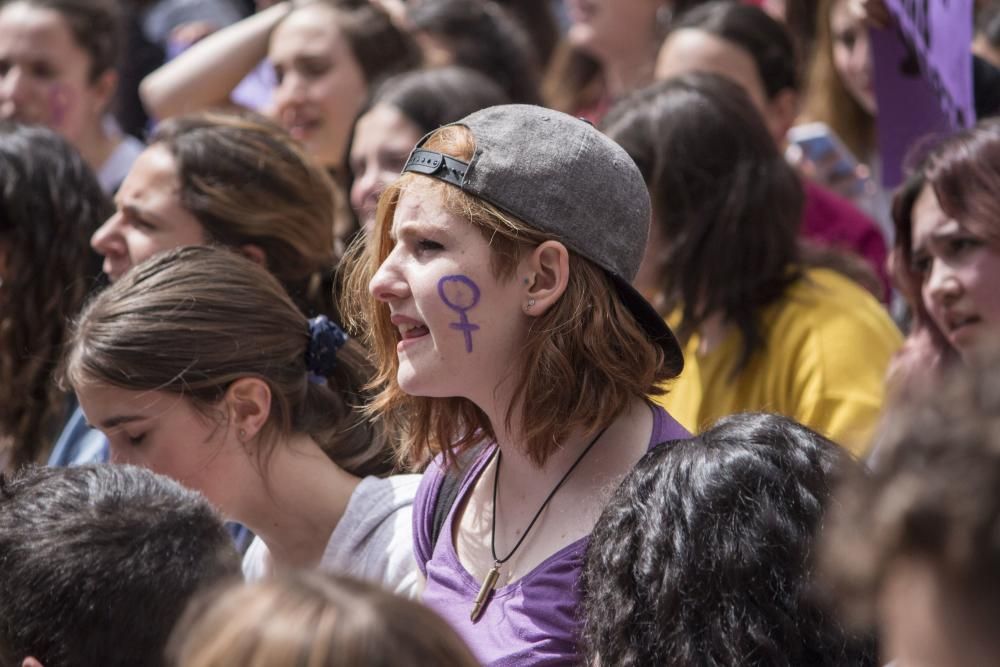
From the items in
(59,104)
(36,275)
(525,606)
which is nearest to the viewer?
(525,606)

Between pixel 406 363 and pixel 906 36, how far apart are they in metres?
1.63

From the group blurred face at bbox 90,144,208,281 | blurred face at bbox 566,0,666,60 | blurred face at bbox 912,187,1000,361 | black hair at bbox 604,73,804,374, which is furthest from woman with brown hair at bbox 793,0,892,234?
blurred face at bbox 90,144,208,281

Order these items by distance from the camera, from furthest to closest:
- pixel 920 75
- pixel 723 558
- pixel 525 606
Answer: pixel 920 75
pixel 525 606
pixel 723 558

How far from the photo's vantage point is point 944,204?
2865 mm

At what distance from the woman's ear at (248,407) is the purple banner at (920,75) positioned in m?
1.60

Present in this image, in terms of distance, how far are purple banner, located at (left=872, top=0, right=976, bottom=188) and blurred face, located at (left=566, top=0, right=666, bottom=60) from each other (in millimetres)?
1797

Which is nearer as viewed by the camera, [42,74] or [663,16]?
[42,74]

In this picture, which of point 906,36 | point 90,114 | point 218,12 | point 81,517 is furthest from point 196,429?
point 218,12

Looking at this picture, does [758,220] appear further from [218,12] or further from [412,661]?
[218,12]

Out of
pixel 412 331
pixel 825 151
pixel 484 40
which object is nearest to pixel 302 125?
pixel 484 40

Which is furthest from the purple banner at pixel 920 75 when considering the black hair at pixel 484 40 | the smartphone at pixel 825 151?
the black hair at pixel 484 40

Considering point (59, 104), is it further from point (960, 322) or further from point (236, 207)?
point (960, 322)

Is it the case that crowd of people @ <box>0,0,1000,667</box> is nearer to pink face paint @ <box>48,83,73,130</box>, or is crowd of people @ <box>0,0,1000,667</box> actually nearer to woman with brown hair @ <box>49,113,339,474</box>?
woman with brown hair @ <box>49,113,339,474</box>

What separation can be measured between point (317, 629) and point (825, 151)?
3.38 m
